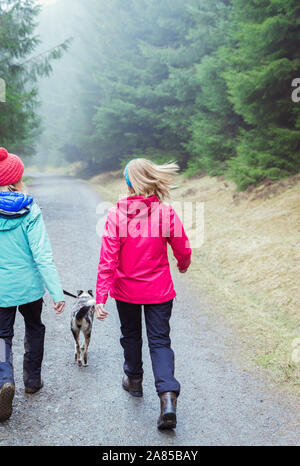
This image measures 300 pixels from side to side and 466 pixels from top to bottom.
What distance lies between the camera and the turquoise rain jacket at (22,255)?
3.51 m

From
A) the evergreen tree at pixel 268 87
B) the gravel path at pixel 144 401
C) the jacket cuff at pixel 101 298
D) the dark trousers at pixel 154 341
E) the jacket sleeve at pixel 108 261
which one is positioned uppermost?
the evergreen tree at pixel 268 87

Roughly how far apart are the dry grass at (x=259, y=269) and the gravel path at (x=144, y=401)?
0.44 m

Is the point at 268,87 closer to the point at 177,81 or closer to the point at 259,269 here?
the point at 259,269

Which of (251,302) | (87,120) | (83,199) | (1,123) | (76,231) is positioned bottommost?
(251,302)

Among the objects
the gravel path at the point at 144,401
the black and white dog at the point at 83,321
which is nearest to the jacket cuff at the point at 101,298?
the black and white dog at the point at 83,321

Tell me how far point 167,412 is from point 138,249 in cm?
133

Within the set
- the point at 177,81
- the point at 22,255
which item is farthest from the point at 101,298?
the point at 177,81

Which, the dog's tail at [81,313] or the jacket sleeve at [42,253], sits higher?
the jacket sleeve at [42,253]

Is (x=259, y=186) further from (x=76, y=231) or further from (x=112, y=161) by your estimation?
(x=112, y=161)

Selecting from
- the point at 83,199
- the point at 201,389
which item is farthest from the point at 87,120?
the point at 201,389

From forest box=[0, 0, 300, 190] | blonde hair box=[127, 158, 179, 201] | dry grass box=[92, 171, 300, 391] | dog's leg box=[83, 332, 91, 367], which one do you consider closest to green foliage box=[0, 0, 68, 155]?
forest box=[0, 0, 300, 190]

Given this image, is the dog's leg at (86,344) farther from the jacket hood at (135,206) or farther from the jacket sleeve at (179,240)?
the jacket hood at (135,206)

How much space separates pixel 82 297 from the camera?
4582 millimetres
